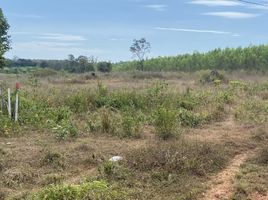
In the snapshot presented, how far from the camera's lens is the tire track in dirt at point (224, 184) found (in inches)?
218

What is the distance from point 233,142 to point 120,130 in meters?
2.22

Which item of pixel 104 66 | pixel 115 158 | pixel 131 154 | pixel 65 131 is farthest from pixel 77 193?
pixel 104 66

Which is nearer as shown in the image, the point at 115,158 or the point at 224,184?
the point at 224,184

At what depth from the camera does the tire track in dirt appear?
5539 mm

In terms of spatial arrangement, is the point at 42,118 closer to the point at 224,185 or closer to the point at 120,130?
the point at 120,130

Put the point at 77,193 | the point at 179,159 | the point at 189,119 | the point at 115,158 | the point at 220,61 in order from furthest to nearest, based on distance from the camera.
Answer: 1. the point at 220,61
2. the point at 189,119
3. the point at 115,158
4. the point at 179,159
5. the point at 77,193

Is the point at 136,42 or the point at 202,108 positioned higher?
the point at 136,42

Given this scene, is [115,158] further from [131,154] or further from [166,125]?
[166,125]

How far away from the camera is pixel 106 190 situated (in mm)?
4961

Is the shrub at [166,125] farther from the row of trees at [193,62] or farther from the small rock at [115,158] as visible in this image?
the row of trees at [193,62]

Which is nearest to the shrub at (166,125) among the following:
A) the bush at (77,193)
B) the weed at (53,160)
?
the weed at (53,160)

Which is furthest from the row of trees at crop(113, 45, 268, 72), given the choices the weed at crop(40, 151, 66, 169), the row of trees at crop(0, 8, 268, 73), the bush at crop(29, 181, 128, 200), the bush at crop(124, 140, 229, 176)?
the bush at crop(29, 181, 128, 200)

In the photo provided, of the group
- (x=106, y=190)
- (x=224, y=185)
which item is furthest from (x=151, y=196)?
(x=224, y=185)

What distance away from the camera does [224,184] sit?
5941 millimetres
